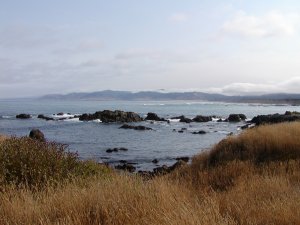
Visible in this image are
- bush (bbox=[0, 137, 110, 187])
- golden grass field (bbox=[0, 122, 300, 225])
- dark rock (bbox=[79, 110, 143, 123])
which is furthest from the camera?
dark rock (bbox=[79, 110, 143, 123])

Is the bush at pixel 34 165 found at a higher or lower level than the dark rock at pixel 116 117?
higher

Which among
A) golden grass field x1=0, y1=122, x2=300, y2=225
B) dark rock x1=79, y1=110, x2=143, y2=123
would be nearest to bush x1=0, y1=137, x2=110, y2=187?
golden grass field x1=0, y1=122, x2=300, y2=225

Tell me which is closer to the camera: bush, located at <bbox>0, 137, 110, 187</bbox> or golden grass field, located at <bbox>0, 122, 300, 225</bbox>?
golden grass field, located at <bbox>0, 122, 300, 225</bbox>

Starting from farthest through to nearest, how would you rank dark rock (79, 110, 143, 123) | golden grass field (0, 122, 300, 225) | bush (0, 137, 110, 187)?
dark rock (79, 110, 143, 123) < bush (0, 137, 110, 187) < golden grass field (0, 122, 300, 225)

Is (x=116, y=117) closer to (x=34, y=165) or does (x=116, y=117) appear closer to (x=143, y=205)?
(x=34, y=165)

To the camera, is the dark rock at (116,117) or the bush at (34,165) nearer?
the bush at (34,165)

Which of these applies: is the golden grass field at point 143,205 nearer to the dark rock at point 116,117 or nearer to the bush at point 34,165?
the bush at point 34,165

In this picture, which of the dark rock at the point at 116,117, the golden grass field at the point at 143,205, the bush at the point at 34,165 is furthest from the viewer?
the dark rock at the point at 116,117

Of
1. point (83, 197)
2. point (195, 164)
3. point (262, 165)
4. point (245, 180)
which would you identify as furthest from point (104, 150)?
point (83, 197)

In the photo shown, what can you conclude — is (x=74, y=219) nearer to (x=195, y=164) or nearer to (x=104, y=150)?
(x=195, y=164)

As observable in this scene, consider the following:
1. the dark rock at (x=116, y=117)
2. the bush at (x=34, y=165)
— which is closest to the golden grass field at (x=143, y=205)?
the bush at (x=34, y=165)

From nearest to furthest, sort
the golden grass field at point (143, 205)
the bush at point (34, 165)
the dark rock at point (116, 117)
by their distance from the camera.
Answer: the golden grass field at point (143, 205) → the bush at point (34, 165) → the dark rock at point (116, 117)

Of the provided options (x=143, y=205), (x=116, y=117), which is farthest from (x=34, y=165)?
(x=116, y=117)

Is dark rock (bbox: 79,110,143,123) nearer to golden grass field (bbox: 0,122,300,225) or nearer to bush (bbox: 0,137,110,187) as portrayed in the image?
bush (bbox: 0,137,110,187)
